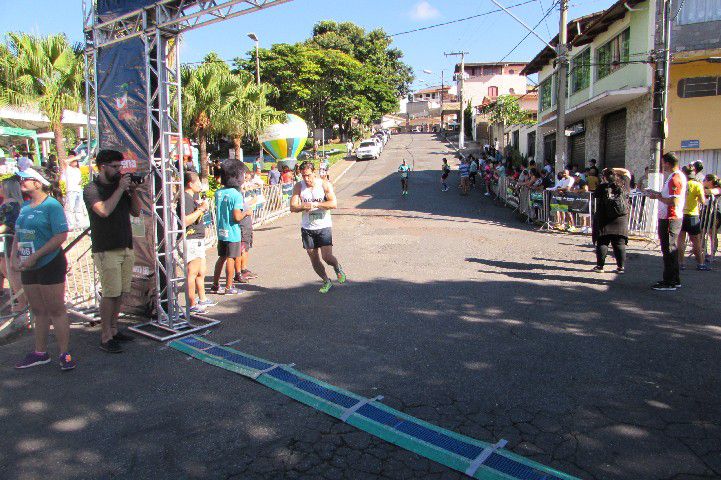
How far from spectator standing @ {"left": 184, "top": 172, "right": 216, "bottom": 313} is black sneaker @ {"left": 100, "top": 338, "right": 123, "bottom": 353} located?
0.98 meters

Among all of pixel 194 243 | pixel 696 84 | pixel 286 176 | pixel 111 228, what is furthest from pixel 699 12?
pixel 111 228

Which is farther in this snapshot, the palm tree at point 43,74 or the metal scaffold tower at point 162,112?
the palm tree at point 43,74

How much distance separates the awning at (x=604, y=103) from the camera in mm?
15953

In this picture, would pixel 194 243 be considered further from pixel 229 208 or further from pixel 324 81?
pixel 324 81

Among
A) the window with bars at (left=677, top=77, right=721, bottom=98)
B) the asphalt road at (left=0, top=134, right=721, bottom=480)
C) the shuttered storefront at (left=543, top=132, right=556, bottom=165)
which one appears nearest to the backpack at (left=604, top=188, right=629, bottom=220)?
the asphalt road at (left=0, top=134, right=721, bottom=480)

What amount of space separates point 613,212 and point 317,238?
4.32 meters

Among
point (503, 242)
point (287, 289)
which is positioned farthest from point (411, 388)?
point (503, 242)

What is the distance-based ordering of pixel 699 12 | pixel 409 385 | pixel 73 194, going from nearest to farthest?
pixel 409 385 < pixel 73 194 < pixel 699 12

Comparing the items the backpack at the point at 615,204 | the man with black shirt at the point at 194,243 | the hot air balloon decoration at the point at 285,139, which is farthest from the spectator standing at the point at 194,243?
the hot air balloon decoration at the point at 285,139

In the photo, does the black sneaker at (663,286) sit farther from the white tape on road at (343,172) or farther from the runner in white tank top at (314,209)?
the white tape on road at (343,172)

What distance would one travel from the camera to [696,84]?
50.2 ft

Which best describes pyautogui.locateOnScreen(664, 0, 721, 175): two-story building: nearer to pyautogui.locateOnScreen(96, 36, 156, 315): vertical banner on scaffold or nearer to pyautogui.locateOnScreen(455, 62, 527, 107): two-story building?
pyautogui.locateOnScreen(96, 36, 156, 315): vertical banner on scaffold

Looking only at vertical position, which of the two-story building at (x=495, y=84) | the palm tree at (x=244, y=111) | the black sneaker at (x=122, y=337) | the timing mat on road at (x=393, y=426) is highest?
the two-story building at (x=495, y=84)

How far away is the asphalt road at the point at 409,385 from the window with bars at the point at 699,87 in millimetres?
9990
